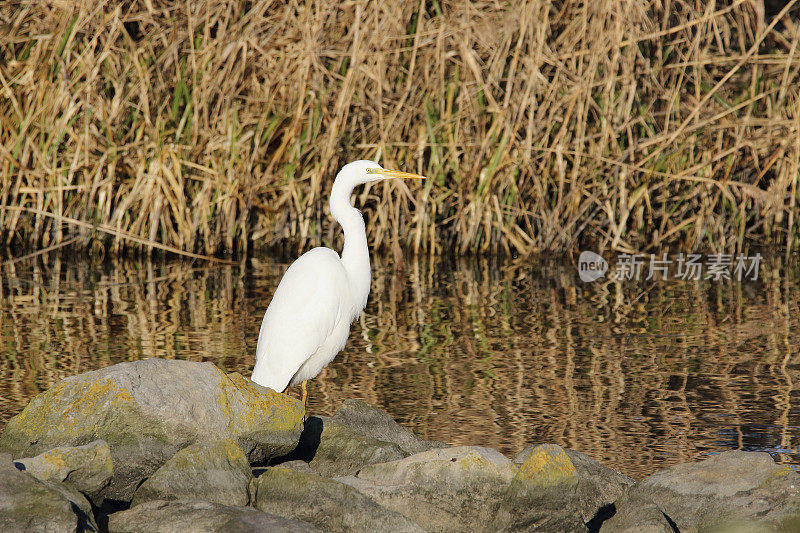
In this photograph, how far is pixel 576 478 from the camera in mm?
3467

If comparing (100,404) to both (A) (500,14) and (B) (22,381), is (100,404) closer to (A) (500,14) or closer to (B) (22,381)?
(B) (22,381)

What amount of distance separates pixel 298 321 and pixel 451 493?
1563 millimetres

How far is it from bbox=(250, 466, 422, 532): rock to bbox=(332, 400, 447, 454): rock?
0.76 metres

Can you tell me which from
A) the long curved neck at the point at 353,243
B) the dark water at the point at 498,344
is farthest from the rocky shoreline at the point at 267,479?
the long curved neck at the point at 353,243

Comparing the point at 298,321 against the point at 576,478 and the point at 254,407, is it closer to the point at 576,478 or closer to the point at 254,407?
the point at 254,407

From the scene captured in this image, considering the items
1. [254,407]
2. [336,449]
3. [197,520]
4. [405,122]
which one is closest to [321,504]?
[197,520]

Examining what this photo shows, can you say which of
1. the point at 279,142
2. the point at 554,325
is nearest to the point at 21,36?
the point at 279,142

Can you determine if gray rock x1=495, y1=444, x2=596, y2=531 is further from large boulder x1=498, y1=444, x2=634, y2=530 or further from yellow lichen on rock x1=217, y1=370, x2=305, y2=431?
yellow lichen on rock x1=217, y1=370, x2=305, y2=431

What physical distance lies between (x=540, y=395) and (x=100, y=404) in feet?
7.86

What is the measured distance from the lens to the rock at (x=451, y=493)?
349cm

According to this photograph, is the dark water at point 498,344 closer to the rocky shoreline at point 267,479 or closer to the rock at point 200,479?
the rocky shoreline at point 267,479

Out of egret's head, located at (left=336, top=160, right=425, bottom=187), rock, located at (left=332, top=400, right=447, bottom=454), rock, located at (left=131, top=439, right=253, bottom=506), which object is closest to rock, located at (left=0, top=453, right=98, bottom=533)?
rock, located at (left=131, top=439, right=253, bottom=506)

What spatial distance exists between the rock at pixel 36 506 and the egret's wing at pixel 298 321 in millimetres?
1664

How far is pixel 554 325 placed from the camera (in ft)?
23.0
